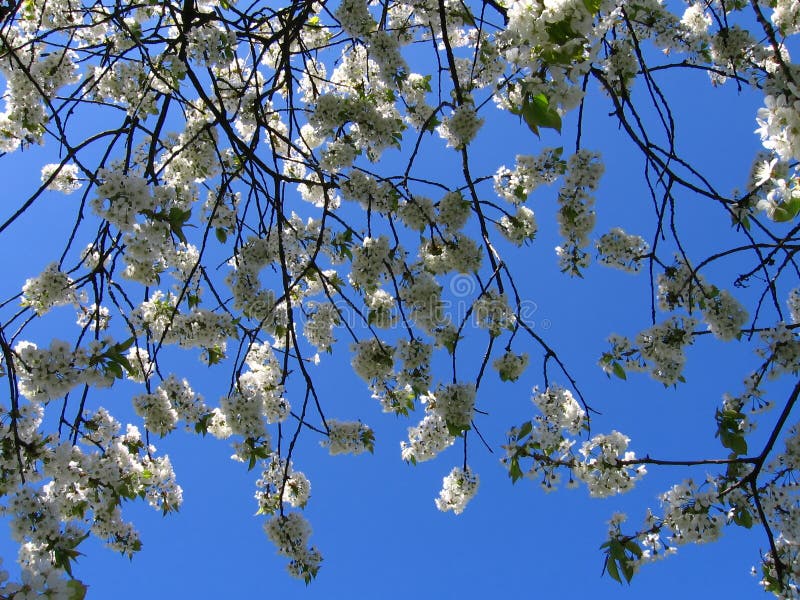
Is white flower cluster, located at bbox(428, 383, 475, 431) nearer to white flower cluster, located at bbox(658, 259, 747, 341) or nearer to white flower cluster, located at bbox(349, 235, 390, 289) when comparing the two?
white flower cluster, located at bbox(349, 235, 390, 289)

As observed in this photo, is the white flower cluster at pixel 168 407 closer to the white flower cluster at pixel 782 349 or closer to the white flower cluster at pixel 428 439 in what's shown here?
the white flower cluster at pixel 428 439

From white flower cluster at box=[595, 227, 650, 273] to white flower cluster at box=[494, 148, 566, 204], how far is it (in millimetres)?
576

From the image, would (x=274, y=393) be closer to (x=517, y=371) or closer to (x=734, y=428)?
(x=517, y=371)

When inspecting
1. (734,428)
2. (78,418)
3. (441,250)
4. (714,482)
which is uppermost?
(441,250)

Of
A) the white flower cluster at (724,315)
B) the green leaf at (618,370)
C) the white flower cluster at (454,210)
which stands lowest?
the green leaf at (618,370)

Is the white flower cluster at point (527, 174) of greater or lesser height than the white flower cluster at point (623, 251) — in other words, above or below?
above

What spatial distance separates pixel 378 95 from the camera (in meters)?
4.73

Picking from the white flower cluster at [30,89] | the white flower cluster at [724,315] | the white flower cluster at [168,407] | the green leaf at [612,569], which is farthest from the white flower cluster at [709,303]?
the white flower cluster at [30,89]

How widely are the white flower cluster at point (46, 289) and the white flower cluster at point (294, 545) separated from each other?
1859 mm

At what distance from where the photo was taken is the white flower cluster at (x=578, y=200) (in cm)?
340

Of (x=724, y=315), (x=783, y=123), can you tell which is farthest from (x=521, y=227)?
(x=783, y=123)

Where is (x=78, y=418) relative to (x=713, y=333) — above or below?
below

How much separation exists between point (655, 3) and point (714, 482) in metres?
3.24

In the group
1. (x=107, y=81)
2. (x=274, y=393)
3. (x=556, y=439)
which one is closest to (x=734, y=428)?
(x=556, y=439)
